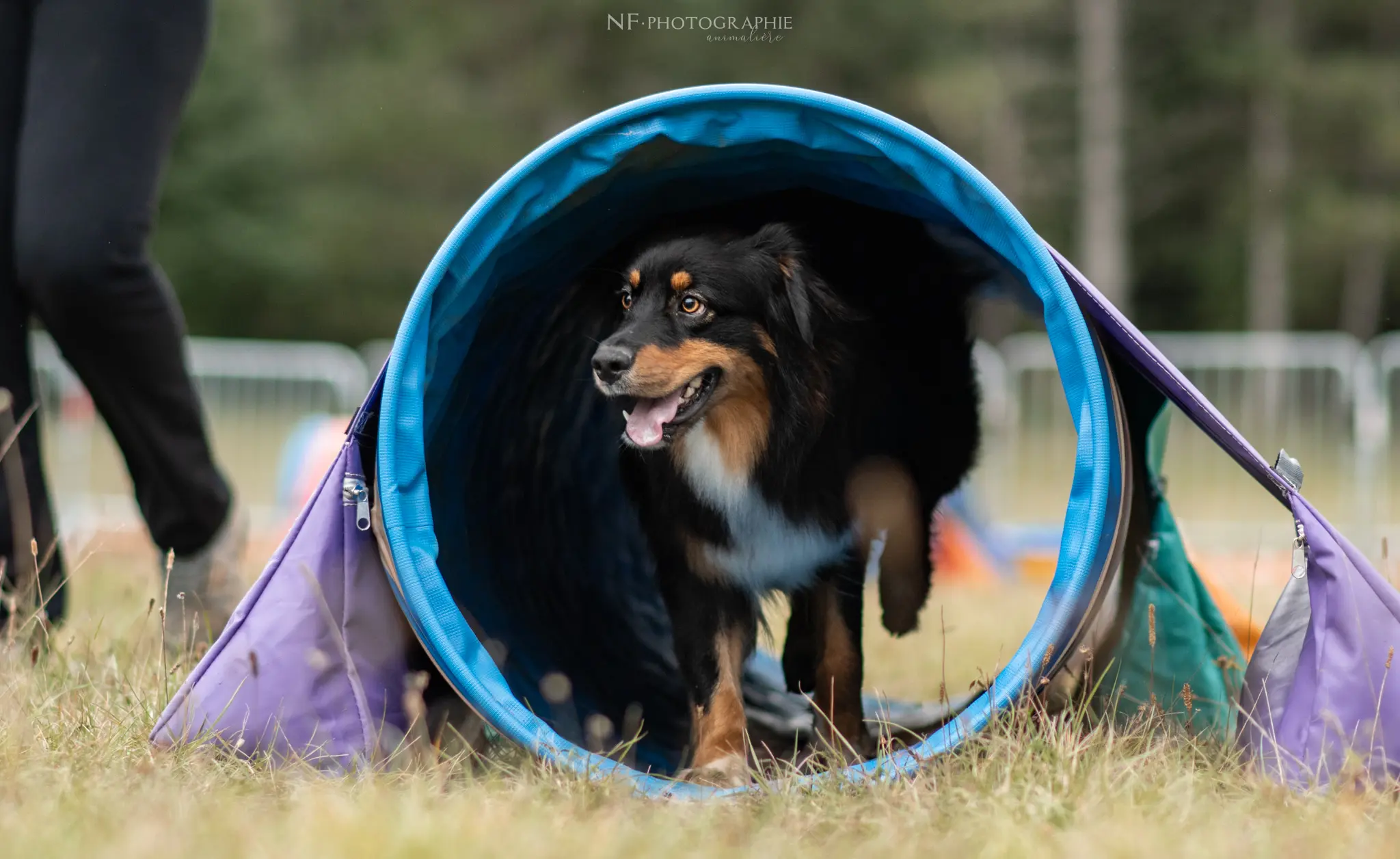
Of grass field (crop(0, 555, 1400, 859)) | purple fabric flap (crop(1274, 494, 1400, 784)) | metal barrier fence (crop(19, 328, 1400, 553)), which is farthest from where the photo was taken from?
metal barrier fence (crop(19, 328, 1400, 553))

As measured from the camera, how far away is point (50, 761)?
2480mm

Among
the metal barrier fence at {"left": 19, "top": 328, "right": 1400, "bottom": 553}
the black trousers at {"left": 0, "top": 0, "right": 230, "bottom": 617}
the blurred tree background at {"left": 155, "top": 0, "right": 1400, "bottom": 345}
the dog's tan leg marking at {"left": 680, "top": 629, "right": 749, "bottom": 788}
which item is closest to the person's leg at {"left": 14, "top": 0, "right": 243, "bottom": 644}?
the black trousers at {"left": 0, "top": 0, "right": 230, "bottom": 617}

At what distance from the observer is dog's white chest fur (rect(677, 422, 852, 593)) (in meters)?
3.43

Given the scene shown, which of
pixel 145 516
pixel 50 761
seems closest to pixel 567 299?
pixel 145 516

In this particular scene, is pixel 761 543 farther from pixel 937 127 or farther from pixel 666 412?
pixel 937 127

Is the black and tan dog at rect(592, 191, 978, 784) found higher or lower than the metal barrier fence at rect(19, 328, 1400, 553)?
higher

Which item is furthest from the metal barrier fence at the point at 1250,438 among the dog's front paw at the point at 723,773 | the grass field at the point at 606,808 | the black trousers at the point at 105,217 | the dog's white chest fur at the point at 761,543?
the grass field at the point at 606,808

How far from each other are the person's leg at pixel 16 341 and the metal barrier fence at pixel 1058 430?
608cm

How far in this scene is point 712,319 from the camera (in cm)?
344

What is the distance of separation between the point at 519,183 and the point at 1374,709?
6.58 ft

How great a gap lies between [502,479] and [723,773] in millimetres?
1233

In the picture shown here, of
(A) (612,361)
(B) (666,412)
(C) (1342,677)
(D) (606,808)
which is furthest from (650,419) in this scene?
(C) (1342,677)

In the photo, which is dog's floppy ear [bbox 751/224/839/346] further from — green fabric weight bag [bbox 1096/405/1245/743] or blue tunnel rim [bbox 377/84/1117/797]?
green fabric weight bag [bbox 1096/405/1245/743]

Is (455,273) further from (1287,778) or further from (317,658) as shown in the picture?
(1287,778)
